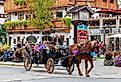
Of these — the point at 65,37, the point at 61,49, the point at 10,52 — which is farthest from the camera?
the point at 65,37

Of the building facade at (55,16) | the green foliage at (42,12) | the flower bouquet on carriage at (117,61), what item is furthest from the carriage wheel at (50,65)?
the building facade at (55,16)

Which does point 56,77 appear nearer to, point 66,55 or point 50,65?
point 66,55

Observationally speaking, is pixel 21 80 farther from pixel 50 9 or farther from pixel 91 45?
pixel 50 9

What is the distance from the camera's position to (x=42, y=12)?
5428 cm

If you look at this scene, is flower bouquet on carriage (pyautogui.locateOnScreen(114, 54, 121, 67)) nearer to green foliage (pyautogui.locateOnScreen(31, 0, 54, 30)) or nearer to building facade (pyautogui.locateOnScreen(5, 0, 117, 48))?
green foliage (pyautogui.locateOnScreen(31, 0, 54, 30))

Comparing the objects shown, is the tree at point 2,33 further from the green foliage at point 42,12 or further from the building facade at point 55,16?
the green foliage at point 42,12

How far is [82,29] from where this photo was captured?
40.6 metres

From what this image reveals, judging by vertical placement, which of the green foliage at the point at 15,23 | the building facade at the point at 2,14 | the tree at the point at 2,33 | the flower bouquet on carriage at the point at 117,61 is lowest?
the flower bouquet on carriage at the point at 117,61

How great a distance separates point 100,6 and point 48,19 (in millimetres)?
11187

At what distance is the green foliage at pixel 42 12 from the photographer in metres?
54.2

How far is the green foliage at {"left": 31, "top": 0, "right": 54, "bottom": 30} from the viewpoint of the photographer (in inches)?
2133

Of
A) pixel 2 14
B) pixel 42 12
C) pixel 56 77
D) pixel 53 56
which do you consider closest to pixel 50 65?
pixel 53 56

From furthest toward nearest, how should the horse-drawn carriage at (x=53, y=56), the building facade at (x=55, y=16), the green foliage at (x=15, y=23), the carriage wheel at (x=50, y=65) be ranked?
the green foliage at (x=15, y=23) → the building facade at (x=55, y=16) → the carriage wheel at (x=50, y=65) → the horse-drawn carriage at (x=53, y=56)

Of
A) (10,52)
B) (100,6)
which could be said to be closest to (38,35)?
(100,6)
